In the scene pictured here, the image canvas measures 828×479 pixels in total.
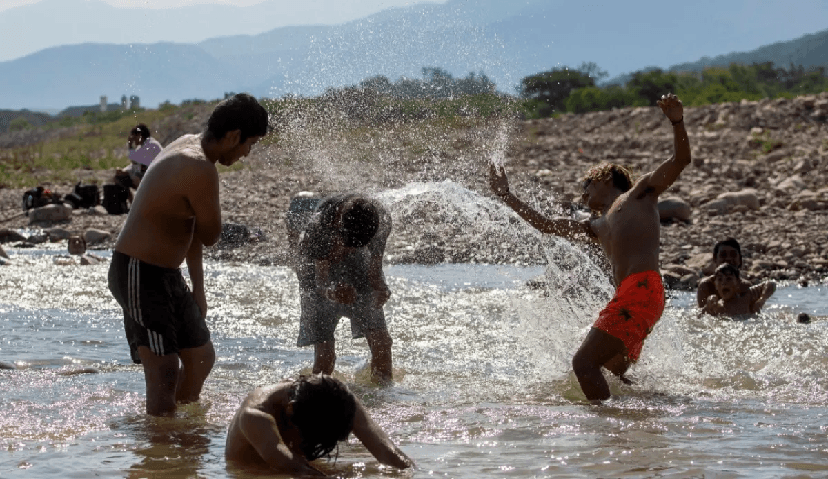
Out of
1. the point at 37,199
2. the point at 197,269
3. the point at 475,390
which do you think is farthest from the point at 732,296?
the point at 37,199

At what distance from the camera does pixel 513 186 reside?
18.7 meters

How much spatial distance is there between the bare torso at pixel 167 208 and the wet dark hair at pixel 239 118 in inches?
5.2

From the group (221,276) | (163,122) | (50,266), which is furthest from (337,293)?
(163,122)

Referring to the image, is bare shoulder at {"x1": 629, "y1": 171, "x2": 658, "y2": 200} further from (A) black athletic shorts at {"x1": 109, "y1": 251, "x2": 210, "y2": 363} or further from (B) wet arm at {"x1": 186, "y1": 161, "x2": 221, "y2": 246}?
(A) black athletic shorts at {"x1": 109, "y1": 251, "x2": 210, "y2": 363}

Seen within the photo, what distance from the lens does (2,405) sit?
5.99 m

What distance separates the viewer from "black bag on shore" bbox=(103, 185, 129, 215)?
18.5m

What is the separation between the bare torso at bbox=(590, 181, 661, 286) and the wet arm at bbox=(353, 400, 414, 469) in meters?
2.15

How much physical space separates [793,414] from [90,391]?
3.84 meters

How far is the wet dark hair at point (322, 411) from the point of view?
13.4 ft

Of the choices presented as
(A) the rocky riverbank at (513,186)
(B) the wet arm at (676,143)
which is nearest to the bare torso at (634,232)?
(B) the wet arm at (676,143)

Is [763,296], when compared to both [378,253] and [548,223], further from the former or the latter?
[378,253]

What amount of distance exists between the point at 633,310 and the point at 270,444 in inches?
96.7

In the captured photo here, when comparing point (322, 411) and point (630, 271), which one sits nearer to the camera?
point (322, 411)

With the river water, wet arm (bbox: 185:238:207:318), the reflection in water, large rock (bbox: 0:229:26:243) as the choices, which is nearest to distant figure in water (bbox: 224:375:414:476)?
the river water
